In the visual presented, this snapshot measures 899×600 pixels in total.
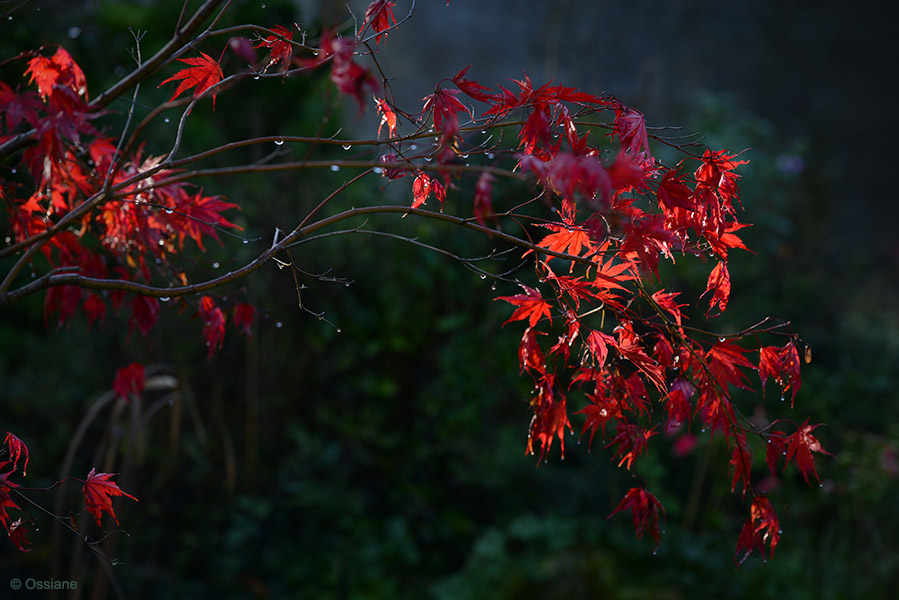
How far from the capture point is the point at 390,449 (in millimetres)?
3229

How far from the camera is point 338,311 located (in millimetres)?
3318

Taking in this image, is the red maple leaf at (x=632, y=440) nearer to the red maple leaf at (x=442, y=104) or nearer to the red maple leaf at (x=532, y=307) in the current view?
the red maple leaf at (x=532, y=307)

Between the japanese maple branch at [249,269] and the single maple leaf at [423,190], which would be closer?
the japanese maple branch at [249,269]

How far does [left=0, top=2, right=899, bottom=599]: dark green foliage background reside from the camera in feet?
8.62

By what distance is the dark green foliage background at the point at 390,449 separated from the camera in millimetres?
2627

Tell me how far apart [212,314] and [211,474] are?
173cm

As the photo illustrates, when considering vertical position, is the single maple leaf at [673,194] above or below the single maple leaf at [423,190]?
below

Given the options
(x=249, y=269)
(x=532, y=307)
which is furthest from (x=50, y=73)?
(x=532, y=307)

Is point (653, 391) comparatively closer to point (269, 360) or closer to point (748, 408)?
point (748, 408)

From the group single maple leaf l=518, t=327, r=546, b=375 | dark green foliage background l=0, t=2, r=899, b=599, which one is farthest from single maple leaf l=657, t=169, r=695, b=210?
dark green foliage background l=0, t=2, r=899, b=599

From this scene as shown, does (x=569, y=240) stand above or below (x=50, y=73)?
below

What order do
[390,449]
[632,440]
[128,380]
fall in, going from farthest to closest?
[390,449] → [128,380] → [632,440]

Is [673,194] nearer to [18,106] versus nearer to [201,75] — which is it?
[201,75]

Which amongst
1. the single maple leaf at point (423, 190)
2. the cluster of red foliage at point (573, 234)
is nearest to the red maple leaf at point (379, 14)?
the cluster of red foliage at point (573, 234)
